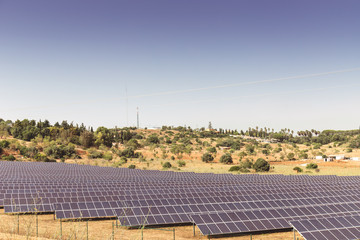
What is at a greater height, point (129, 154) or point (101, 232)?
point (129, 154)

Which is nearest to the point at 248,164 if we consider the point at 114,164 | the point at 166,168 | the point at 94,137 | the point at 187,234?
the point at 166,168

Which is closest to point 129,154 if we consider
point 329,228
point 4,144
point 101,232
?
point 4,144

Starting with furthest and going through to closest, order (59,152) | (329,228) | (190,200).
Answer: (59,152) → (190,200) → (329,228)

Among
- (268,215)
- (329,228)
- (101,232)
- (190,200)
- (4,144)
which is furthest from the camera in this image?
(4,144)

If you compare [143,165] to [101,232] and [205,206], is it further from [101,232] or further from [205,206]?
[101,232]

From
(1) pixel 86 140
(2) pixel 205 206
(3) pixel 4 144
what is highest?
(1) pixel 86 140

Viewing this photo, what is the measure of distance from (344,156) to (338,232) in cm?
8742

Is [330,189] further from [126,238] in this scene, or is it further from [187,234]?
[126,238]

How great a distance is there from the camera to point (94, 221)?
70.5ft

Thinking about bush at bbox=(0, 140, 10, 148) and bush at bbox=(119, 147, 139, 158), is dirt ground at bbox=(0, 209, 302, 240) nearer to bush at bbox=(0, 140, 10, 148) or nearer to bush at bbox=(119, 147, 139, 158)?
bush at bbox=(119, 147, 139, 158)

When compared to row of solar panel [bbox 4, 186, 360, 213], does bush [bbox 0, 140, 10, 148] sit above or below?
above

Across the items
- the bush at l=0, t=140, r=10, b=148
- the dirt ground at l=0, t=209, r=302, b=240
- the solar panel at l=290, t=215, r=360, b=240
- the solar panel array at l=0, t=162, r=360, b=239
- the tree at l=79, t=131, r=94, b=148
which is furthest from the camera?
the tree at l=79, t=131, r=94, b=148

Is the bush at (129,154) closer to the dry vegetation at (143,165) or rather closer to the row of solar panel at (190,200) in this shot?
the dry vegetation at (143,165)

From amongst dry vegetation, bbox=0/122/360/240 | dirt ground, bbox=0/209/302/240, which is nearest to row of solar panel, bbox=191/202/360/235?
dirt ground, bbox=0/209/302/240
